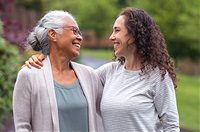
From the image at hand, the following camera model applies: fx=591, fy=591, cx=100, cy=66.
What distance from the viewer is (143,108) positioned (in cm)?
412

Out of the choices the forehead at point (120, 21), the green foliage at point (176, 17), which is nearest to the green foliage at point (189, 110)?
the green foliage at point (176, 17)

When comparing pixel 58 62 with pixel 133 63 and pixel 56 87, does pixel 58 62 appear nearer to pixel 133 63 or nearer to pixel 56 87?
pixel 56 87

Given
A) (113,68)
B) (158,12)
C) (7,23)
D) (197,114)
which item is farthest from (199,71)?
(113,68)

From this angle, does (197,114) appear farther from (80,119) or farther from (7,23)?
(80,119)

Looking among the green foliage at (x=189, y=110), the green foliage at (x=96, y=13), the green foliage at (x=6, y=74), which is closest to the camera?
the green foliage at (x=6, y=74)

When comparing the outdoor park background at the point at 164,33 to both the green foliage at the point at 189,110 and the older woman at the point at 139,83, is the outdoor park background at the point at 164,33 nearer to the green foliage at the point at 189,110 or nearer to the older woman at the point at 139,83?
the green foliage at the point at 189,110

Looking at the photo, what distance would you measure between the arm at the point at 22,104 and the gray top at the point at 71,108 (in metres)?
0.21

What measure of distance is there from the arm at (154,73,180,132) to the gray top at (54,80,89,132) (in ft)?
1.69

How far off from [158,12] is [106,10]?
103 feet

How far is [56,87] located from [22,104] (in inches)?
10.8

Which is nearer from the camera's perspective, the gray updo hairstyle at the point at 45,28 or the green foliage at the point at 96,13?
the gray updo hairstyle at the point at 45,28

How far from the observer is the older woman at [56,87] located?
397 centimetres

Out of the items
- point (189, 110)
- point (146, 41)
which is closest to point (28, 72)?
point (146, 41)

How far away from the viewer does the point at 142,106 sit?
4117 mm
